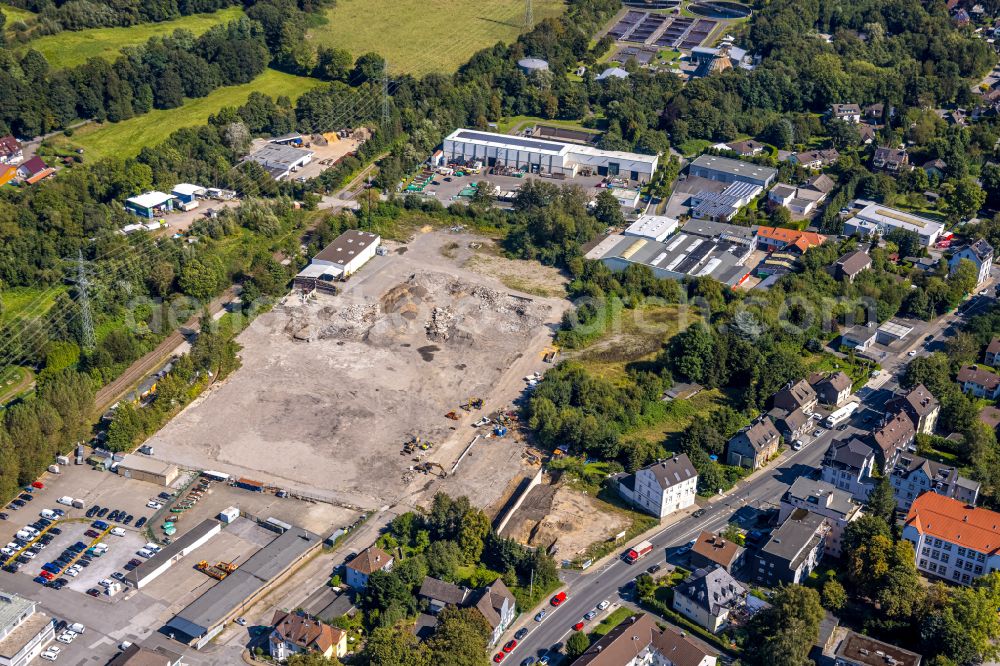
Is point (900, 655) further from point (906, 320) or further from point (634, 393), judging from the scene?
point (906, 320)

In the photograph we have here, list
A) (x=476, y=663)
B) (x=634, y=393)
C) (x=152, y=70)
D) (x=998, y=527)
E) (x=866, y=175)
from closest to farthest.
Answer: (x=476, y=663), (x=998, y=527), (x=634, y=393), (x=866, y=175), (x=152, y=70)

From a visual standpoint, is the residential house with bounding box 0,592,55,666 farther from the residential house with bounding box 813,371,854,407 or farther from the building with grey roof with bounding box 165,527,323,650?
the residential house with bounding box 813,371,854,407

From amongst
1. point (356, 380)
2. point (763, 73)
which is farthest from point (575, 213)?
point (763, 73)

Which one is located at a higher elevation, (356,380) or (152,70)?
(152,70)

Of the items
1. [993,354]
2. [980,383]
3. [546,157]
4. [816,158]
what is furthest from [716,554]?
[816,158]

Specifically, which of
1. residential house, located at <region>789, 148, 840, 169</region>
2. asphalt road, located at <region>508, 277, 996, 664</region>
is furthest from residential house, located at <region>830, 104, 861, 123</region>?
asphalt road, located at <region>508, 277, 996, 664</region>

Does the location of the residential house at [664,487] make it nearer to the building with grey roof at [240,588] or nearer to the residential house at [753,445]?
the residential house at [753,445]

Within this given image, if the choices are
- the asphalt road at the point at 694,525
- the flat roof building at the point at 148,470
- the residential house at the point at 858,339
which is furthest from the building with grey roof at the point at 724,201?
the flat roof building at the point at 148,470
